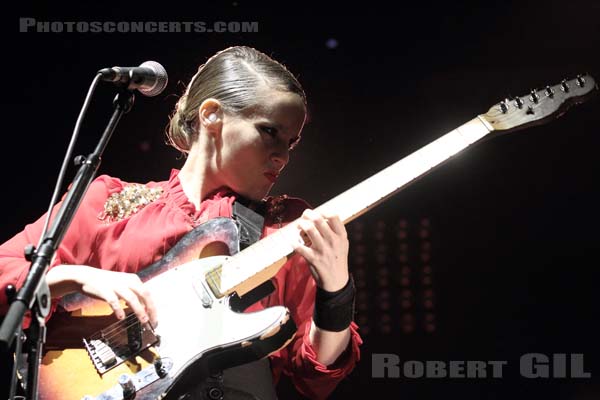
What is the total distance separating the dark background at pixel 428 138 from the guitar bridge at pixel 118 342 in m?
1.28

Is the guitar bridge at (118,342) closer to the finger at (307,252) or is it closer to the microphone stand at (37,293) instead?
the microphone stand at (37,293)

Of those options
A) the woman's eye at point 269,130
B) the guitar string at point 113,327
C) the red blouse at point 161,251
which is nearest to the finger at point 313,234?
the red blouse at point 161,251

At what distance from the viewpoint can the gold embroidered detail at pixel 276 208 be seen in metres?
1.98

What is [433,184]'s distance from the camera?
2.87m

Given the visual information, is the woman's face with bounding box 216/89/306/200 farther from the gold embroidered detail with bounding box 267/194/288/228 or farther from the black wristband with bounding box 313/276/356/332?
the black wristband with bounding box 313/276/356/332

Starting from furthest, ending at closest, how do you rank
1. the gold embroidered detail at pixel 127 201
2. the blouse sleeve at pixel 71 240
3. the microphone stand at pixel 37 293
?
the gold embroidered detail at pixel 127 201 < the blouse sleeve at pixel 71 240 < the microphone stand at pixel 37 293

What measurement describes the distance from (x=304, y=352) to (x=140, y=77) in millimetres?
814

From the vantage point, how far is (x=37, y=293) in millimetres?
1262

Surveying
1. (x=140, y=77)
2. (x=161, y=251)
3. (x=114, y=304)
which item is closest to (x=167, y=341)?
(x=114, y=304)

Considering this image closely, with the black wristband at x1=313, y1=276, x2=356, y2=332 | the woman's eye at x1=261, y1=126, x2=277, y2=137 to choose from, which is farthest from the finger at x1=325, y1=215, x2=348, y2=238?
the woman's eye at x1=261, y1=126, x2=277, y2=137

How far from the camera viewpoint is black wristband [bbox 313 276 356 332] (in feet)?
5.62

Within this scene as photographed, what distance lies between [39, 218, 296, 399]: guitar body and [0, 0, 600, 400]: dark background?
1225 millimetres

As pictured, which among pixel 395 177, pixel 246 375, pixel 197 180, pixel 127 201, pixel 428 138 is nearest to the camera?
pixel 246 375

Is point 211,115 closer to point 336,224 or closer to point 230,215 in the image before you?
point 230,215
